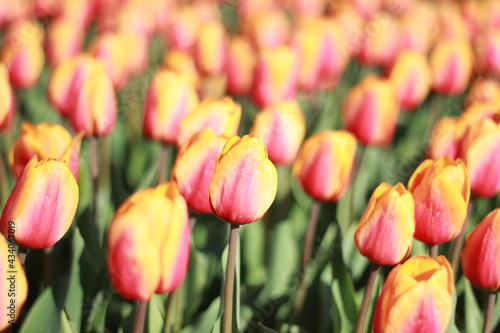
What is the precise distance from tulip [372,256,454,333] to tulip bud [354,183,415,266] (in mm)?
65

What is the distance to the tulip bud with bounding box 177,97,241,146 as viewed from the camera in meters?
1.11

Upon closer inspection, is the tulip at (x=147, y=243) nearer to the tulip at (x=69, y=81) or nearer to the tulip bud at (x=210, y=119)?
the tulip bud at (x=210, y=119)

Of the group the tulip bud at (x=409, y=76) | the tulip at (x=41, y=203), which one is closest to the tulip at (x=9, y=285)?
the tulip at (x=41, y=203)

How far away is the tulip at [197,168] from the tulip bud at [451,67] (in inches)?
46.8

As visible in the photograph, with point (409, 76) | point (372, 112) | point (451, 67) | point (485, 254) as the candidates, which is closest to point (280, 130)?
point (372, 112)

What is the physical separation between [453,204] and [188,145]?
422 millimetres

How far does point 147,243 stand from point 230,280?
0.14 metres

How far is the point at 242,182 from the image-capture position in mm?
833

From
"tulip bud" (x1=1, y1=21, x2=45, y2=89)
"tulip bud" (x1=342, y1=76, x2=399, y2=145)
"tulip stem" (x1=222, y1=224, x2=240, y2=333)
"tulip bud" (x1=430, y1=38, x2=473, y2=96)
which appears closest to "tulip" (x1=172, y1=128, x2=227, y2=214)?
"tulip stem" (x1=222, y1=224, x2=240, y2=333)

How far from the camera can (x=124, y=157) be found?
184 centimetres

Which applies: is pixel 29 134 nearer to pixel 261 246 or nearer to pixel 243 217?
pixel 243 217

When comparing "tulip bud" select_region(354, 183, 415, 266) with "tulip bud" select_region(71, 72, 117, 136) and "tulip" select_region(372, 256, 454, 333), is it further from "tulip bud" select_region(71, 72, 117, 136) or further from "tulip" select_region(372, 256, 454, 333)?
"tulip bud" select_region(71, 72, 117, 136)

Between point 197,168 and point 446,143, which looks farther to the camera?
point 446,143

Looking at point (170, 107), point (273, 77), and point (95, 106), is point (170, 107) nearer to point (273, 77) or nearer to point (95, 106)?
point (95, 106)
